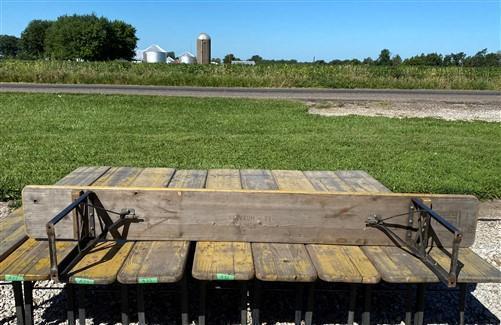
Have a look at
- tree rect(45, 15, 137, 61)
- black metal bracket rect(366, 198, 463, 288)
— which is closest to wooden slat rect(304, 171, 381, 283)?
black metal bracket rect(366, 198, 463, 288)

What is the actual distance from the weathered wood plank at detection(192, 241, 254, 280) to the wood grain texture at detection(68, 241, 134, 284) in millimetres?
438

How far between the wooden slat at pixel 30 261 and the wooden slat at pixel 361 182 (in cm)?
209

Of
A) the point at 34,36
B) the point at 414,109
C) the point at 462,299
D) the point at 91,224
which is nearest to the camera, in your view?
the point at 91,224

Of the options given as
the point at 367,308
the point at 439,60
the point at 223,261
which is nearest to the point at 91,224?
the point at 223,261

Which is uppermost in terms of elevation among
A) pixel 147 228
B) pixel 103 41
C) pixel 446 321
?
pixel 103 41

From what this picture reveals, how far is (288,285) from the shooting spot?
12.2 feet

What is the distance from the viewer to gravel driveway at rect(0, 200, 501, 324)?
3342mm

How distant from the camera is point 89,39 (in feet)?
235

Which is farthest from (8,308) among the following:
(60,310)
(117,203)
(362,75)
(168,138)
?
(362,75)

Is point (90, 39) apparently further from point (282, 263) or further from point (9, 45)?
point (282, 263)

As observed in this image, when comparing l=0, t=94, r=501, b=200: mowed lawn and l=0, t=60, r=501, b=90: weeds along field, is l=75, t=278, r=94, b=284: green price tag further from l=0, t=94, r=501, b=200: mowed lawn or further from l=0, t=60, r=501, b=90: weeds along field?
l=0, t=60, r=501, b=90: weeds along field

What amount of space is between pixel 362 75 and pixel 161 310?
27.9m

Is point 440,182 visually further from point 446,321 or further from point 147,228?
point 147,228

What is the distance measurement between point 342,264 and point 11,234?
2.12 m
